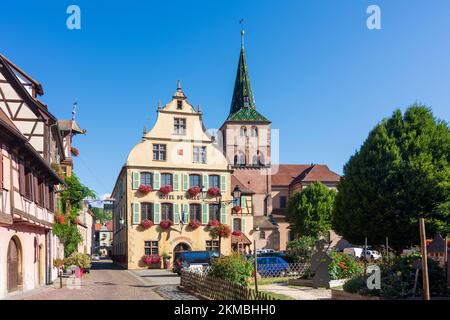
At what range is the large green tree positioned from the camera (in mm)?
30734

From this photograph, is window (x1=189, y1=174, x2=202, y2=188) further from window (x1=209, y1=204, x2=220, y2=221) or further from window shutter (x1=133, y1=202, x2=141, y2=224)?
window shutter (x1=133, y1=202, x2=141, y2=224)

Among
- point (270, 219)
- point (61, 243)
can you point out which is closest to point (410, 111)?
point (61, 243)

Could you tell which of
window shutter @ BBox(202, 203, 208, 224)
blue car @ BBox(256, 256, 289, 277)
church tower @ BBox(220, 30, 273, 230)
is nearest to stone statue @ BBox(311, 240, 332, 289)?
blue car @ BBox(256, 256, 289, 277)

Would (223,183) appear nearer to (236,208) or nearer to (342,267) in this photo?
(236,208)

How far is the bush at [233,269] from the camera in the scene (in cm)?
1984

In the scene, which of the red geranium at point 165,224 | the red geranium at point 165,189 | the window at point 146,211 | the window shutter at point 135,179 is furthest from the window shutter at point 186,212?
the window shutter at point 135,179

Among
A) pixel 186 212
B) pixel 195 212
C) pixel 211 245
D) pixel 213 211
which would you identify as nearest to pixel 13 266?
pixel 186 212

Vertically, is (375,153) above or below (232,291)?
above

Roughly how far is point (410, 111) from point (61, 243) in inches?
982

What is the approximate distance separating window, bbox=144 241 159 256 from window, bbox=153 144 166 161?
730cm

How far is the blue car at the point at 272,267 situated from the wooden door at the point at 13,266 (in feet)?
45.6

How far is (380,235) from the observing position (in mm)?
32000

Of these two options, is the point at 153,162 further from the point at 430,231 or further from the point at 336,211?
the point at 430,231

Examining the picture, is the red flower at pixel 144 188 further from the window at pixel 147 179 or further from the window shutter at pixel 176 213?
the window shutter at pixel 176 213
